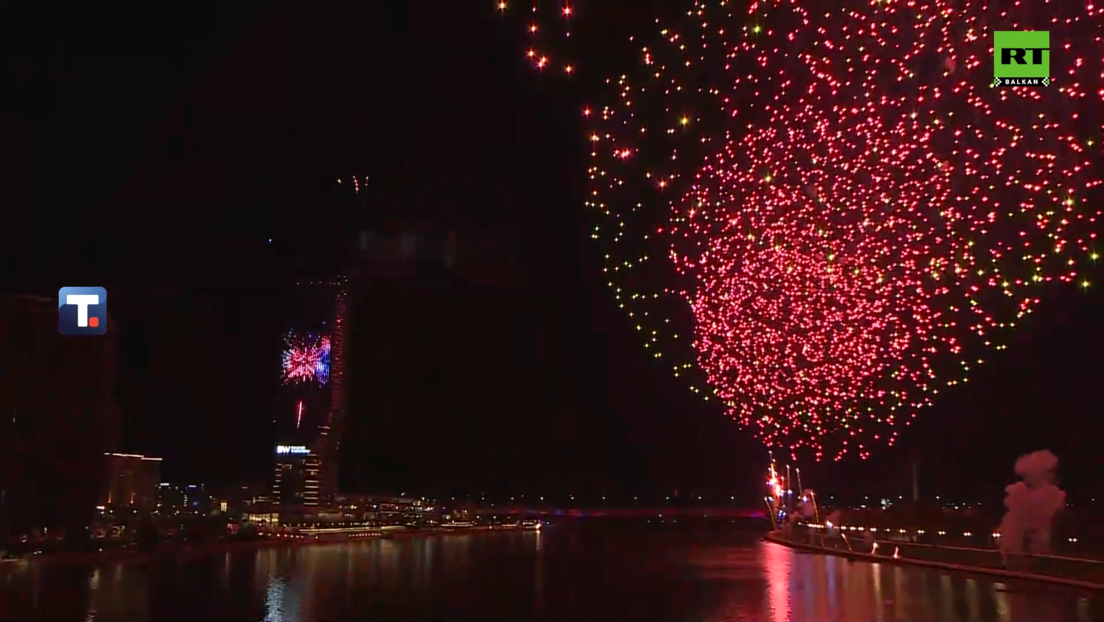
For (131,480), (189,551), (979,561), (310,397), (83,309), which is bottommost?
(189,551)

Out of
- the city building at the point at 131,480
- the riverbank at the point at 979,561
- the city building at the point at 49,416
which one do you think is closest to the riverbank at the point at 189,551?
the city building at the point at 49,416

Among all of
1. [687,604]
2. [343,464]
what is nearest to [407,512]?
[343,464]

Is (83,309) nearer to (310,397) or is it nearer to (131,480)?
(131,480)

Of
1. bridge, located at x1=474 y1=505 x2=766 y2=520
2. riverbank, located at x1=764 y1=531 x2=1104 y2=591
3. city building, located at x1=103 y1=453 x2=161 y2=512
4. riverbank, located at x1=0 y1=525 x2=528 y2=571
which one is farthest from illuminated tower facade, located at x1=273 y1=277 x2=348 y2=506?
riverbank, located at x1=764 y1=531 x2=1104 y2=591

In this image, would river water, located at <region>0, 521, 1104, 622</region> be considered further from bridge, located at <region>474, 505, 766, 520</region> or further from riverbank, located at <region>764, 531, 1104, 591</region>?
bridge, located at <region>474, 505, 766, 520</region>

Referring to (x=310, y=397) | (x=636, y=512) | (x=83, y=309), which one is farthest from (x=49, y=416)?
(x=636, y=512)
